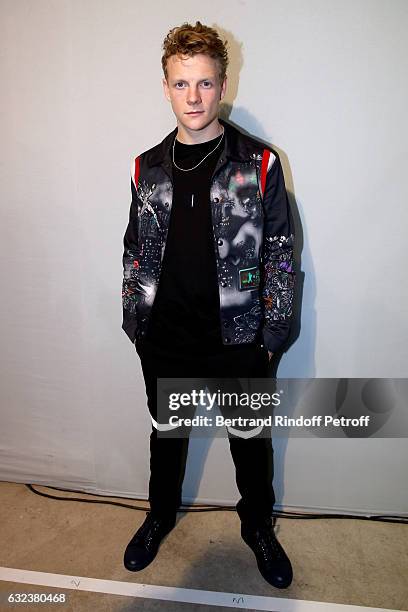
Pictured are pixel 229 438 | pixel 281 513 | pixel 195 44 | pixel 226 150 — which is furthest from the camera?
pixel 281 513

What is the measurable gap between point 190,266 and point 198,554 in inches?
46.2

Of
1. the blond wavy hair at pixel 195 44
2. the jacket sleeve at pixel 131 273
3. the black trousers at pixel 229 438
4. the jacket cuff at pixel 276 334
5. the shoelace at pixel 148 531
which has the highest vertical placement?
the blond wavy hair at pixel 195 44

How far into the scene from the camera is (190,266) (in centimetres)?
150

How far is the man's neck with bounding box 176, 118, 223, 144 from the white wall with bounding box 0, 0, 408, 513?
226mm

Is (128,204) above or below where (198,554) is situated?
above

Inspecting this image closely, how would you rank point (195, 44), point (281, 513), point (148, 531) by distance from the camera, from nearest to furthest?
point (195, 44)
point (148, 531)
point (281, 513)

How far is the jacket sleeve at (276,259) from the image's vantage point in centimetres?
148

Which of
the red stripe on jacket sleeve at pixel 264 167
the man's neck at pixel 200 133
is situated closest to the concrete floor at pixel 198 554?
the red stripe on jacket sleeve at pixel 264 167

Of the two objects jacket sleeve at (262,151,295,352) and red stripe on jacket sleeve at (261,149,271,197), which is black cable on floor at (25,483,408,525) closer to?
jacket sleeve at (262,151,295,352)

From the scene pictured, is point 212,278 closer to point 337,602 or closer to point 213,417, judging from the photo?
point 213,417

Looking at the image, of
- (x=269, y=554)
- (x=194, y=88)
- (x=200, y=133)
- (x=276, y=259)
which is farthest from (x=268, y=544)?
(x=194, y=88)

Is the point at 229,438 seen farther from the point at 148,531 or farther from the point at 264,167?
the point at 264,167

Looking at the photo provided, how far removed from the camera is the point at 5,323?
2070 mm

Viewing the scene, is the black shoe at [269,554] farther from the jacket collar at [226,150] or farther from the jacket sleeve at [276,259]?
the jacket collar at [226,150]
